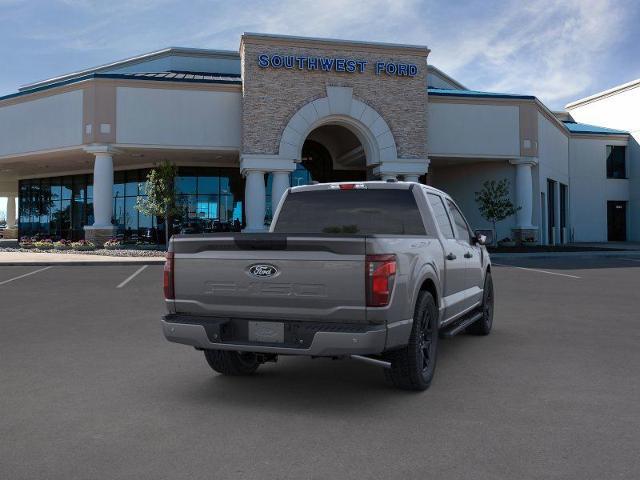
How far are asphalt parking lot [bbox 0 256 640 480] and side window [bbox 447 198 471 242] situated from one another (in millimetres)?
1361

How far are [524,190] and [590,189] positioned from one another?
1230 centimetres

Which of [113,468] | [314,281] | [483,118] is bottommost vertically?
[113,468]

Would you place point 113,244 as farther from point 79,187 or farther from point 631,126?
point 631,126

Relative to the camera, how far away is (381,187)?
21.0 ft

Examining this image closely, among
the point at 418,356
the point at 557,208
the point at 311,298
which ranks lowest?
the point at 418,356

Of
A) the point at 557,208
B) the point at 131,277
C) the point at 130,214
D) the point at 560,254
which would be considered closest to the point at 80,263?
the point at 131,277

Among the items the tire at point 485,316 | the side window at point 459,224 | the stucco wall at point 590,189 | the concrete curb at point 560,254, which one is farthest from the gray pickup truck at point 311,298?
the stucco wall at point 590,189

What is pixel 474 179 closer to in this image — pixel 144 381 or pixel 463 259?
pixel 463 259

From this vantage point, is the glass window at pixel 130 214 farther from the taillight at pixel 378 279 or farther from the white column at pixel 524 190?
the taillight at pixel 378 279

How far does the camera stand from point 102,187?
2809cm

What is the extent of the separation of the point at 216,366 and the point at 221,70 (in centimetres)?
3539

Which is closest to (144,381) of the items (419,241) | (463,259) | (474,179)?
(419,241)

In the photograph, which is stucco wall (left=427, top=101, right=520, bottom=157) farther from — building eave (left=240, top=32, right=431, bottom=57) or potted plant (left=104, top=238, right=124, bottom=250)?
potted plant (left=104, top=238, right=124, bottom=250)

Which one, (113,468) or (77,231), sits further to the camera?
(77,231)
